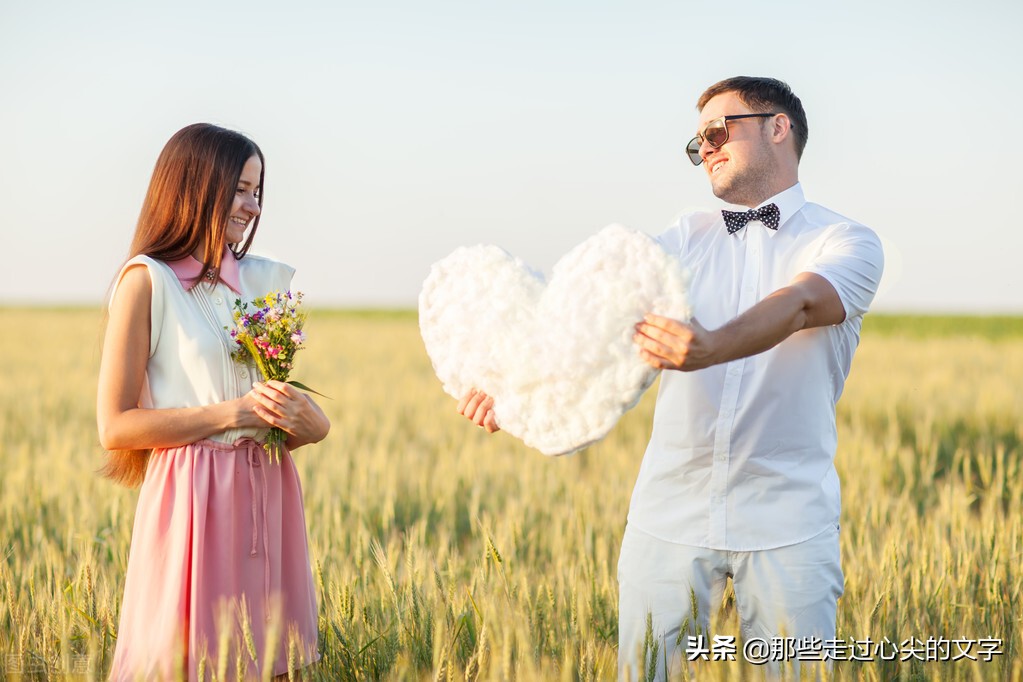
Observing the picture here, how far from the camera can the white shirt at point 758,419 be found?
235 cm

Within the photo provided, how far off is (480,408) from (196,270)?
0.88m

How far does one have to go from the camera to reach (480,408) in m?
2.23

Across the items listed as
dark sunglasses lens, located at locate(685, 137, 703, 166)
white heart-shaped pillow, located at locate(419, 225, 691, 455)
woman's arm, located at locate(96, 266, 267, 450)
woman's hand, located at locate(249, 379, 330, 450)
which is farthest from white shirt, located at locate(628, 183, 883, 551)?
woman's arm, located at locate(96, 266, 267, 450)

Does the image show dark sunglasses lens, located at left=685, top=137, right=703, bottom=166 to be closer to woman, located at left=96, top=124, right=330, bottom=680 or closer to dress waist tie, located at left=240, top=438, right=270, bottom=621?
woman, located at left=96, top=124, right=330, bottom=680

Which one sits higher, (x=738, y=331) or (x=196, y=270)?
(x=196, y=270)

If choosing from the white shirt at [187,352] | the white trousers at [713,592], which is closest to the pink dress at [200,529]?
the white shirt at [187,352]

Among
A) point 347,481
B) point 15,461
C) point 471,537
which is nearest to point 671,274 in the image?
point 471,537

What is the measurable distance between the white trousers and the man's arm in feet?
2.11

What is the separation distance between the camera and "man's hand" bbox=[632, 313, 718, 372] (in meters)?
1.94

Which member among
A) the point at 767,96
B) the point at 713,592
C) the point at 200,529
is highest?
the point at 767,96

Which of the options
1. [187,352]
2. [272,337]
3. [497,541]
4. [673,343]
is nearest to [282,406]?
[272,337]

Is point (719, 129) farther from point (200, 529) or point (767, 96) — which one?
point (200, 529)

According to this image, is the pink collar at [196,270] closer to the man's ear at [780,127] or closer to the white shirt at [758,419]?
the white shirt at [758,419]

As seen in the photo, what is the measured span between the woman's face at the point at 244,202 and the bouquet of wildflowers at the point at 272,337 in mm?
200
